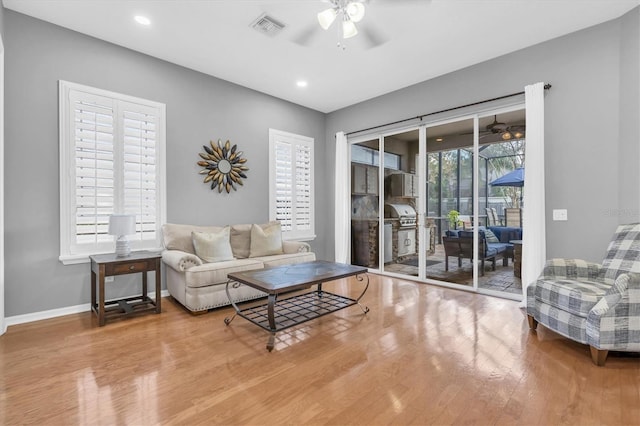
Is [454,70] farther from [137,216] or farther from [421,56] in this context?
[137,216]

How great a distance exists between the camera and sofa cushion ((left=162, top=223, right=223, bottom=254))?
12.2 ft

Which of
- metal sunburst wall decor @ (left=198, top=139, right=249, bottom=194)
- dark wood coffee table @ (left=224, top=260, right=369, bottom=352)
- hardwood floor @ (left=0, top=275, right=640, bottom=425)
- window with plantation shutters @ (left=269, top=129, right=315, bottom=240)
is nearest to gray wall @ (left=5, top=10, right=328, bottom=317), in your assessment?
metal sunburst wall decor @ (left=198, top=139, right=249, bottom=194)

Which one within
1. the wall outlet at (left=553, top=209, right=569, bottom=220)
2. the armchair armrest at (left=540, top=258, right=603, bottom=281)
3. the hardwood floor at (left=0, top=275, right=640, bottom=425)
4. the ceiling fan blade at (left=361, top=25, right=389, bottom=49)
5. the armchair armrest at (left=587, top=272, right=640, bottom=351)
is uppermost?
the ceiling fan blade at (left=361, top=25, right=389, bottom=49)

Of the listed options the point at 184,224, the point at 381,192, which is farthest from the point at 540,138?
the point at 184,224

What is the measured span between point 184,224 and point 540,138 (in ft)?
14.5

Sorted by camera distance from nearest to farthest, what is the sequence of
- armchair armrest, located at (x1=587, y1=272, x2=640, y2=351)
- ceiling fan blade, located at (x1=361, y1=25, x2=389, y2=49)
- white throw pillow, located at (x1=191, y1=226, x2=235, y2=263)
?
armchair armrest, located at (x1=587, y1=272, x2=640, y2=351) < ceiling fan blade, located at (x1=361, y1=25, x2=389, y2=49) < white throw pillow, located at (x1=191, y1=226, x2=235, y2=263)

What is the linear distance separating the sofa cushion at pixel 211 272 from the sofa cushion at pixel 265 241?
70cm

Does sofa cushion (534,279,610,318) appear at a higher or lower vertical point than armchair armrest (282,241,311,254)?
lower

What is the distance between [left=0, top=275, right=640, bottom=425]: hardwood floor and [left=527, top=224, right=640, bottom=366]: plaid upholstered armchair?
6.6 inches

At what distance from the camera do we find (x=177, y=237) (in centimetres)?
377

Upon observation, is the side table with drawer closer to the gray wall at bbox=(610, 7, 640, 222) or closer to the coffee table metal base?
the coffee table metal base

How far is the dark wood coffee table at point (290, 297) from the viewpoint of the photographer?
2549 millimetres

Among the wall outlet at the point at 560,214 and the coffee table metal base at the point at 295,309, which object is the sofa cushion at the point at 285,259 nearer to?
the coffee table metal base at the point at 295,309

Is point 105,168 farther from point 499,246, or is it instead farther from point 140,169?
point 499,246
